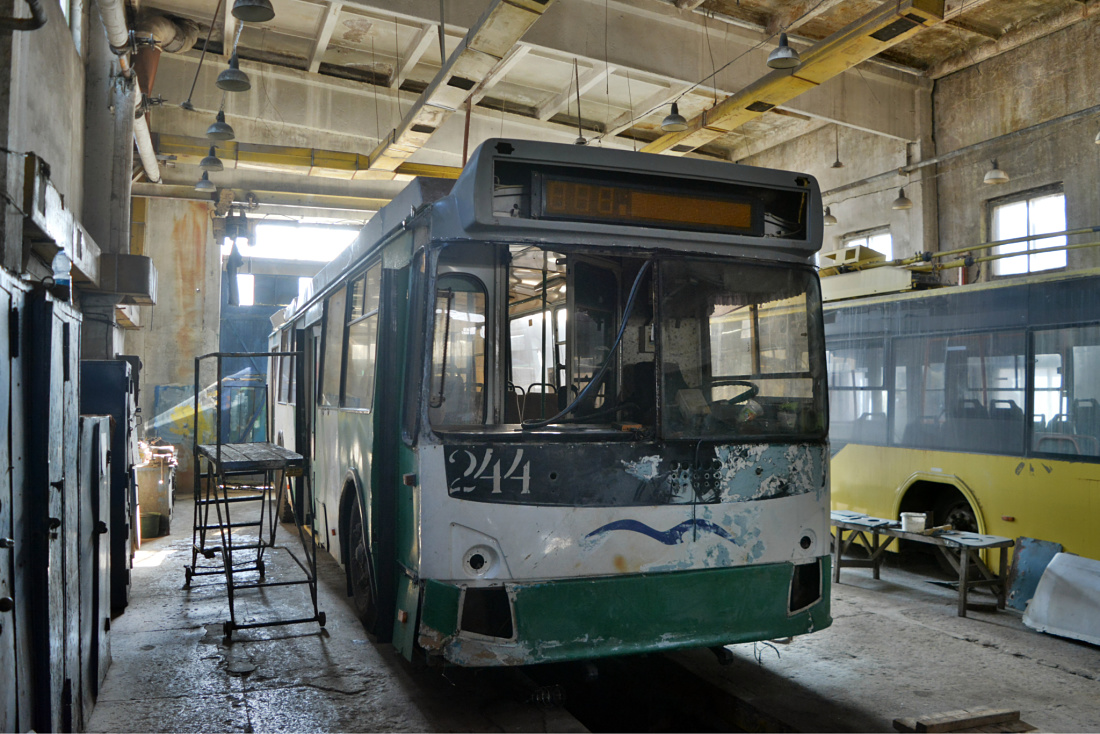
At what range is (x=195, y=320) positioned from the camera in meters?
16.2

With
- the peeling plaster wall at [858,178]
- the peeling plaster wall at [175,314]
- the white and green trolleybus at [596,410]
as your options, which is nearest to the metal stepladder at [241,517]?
the white and green trolleybus at [596,410]

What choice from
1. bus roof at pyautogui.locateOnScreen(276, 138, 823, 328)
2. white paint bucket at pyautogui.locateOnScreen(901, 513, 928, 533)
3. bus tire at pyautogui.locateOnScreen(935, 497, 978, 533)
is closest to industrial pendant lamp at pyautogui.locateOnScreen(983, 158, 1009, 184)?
bus tire at pyautogui.locateOnScreen(935, 497, 978, 533)

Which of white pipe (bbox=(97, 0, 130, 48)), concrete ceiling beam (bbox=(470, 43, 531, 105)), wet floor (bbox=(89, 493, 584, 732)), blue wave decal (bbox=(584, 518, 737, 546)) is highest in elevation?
concrete ceiling beam (bbox=(470, 43, 531, 105))

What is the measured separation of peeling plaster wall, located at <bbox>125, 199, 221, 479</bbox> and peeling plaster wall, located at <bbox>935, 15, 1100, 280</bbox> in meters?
14.0

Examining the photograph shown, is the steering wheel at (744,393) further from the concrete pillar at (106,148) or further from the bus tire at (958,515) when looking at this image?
the concrete pillar at (106,148)

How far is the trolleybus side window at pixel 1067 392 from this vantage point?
684 centimetres

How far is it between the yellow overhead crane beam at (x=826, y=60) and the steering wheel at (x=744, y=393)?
537 cm

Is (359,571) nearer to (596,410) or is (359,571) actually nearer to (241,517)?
(596,410)

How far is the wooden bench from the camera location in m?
6.94

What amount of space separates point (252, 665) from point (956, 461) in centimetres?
664

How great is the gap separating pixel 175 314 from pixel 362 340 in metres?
12.1

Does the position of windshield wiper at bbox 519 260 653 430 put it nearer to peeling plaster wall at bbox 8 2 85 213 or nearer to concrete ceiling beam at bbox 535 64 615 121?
peeling plaster wall at bbox 8 2 85 213

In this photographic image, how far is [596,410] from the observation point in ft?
14.6

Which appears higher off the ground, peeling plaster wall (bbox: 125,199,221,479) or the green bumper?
peeling plaster wall (bbox: 125,199,221,479)
